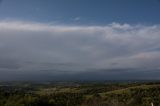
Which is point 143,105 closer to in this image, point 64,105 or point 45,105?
point 64,105

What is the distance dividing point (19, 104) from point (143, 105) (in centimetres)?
3176

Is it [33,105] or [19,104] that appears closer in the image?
[19,104]

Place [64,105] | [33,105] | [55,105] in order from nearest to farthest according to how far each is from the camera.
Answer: [33,105] → [55,105] → [64,105]

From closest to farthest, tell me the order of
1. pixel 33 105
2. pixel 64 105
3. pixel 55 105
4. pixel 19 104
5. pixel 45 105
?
pixel 19 104, pixel 33 105, pixel 45 105, pixel 55 105, pixel 64 105

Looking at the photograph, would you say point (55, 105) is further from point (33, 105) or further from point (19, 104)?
point (19, 104)

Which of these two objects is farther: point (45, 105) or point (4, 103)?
point (45, 105)

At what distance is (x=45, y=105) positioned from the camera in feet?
218

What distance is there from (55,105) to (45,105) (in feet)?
15.8

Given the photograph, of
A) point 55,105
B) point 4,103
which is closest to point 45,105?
point 55,105

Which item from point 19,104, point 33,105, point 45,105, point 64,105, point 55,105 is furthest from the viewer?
point 64,105

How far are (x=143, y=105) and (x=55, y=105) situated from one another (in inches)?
812

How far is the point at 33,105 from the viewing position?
60.2 meters

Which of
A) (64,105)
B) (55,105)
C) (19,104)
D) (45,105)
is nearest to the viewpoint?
(19,104)

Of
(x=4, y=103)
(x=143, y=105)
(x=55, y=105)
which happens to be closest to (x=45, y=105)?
(x=55, y=105)
